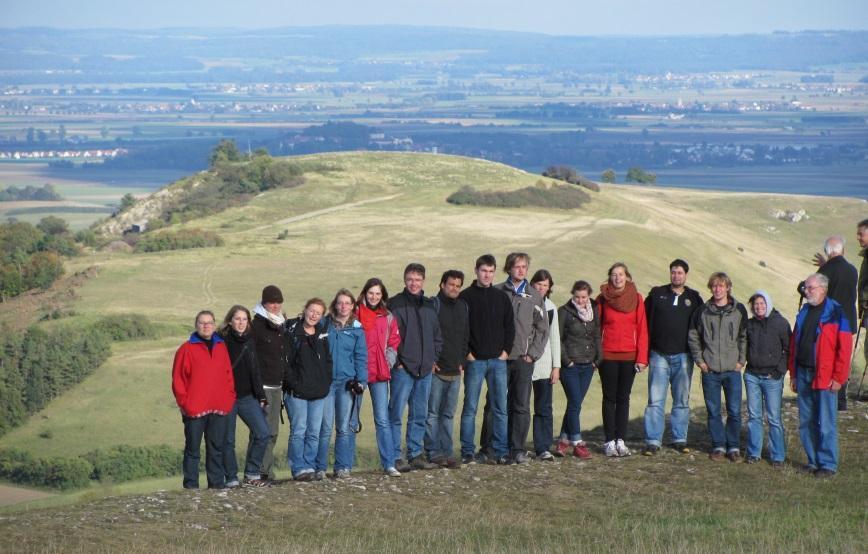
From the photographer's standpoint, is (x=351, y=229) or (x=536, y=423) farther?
(x=351, y=229)

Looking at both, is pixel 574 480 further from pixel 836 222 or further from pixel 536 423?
pixel 836 222

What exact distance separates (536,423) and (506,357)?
42.1 inches

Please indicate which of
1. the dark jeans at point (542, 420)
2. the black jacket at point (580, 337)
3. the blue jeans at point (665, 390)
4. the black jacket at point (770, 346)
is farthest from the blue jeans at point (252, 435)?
the black jacket at point (770, 346)

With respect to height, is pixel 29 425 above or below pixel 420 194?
below

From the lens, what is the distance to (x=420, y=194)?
86000mm

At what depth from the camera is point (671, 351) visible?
49.3 ft

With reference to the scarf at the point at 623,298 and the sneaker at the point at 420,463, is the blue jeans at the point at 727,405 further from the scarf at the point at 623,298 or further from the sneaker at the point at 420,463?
the sneaker at the point at 420,463

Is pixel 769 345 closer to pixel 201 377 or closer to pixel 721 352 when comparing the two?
pixel 721 352

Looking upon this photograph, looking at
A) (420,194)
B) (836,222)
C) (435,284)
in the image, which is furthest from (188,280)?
(836,222)

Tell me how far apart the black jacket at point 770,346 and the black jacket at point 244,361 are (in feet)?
17.2

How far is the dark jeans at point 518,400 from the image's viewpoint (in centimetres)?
1503

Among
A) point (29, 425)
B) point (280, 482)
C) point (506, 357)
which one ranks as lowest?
point (29, 425)

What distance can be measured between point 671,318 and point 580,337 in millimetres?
1012

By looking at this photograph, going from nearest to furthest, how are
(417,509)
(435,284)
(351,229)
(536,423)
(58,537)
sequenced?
1. (58,537)
2. (417,509)
3. (536,423)
4. (435,284)
5. (351,229)
